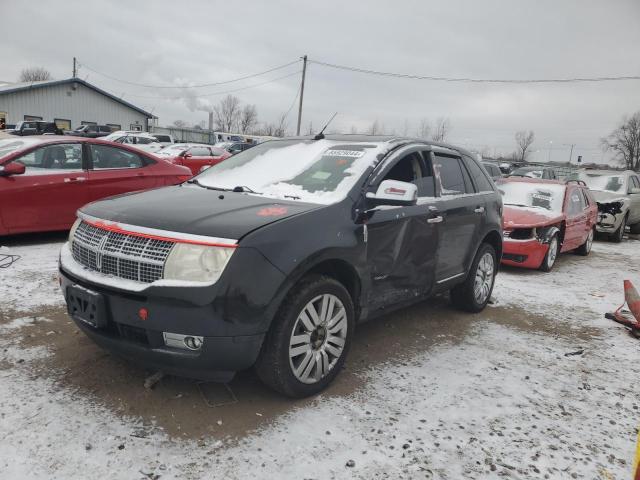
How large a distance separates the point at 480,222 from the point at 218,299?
316 cm

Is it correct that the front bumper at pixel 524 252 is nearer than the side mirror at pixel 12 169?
No

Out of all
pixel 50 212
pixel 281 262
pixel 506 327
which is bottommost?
pixel 506 327

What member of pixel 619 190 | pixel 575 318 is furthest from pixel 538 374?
pixel 619 190

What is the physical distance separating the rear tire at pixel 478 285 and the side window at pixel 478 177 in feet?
1.97

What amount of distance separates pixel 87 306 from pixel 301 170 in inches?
68.6

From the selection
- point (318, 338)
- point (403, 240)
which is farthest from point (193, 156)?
point (318, 338)

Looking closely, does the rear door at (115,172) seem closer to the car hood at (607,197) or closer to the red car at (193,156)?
the red car at (193,156)

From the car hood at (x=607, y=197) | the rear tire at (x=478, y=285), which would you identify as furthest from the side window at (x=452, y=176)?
the car hood at (x=607, y=197)

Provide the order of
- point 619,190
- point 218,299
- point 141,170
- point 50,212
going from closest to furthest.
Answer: point 218,299, point 50,212, point 141,170, point 619,190

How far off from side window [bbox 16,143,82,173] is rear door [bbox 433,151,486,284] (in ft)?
16.4

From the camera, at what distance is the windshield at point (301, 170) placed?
336 cm

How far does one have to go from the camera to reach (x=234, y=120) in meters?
85.8

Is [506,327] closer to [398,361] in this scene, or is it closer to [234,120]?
[398,361]

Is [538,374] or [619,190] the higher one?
[619,190]
